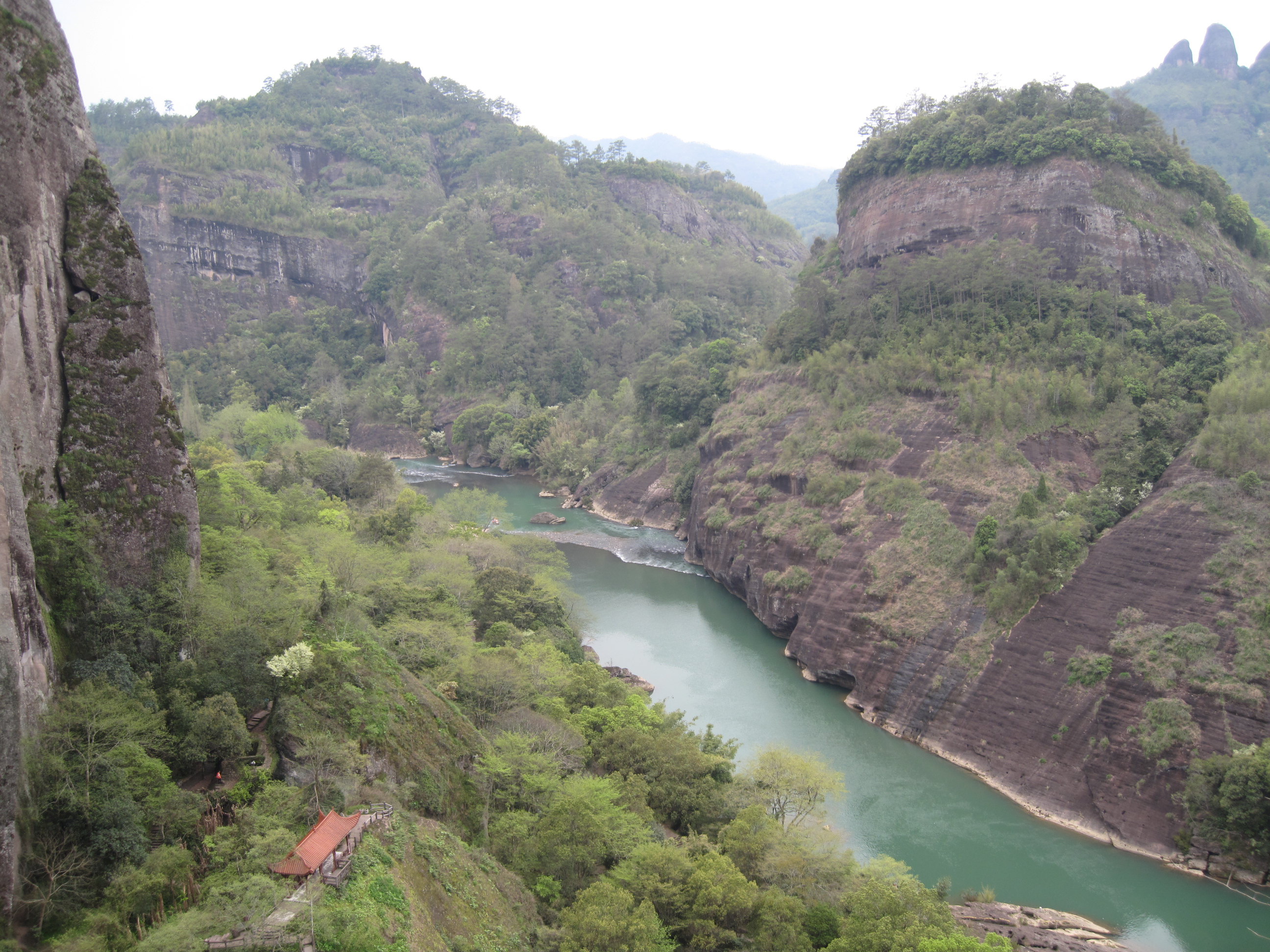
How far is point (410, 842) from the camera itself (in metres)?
13.7

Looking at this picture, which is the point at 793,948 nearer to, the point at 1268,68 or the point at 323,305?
the point at 323,305

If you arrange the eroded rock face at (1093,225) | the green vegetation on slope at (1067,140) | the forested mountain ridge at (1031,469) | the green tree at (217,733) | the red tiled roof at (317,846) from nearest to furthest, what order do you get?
the red tiled roof at (317,846) < the green tree at (217,733) < the forested mountain ridge at (1031,469) < the eroded rock face at (1093,225) < the green vegetation on slope at (1067,140)

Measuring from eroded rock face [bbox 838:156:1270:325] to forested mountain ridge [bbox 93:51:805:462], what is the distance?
123 ft

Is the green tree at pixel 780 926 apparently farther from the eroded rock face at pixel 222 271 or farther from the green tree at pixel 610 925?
the eroded rock face at pixel 222 271

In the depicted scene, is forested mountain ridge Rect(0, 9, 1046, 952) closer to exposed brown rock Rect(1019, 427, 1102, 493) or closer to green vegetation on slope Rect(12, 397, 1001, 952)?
green vegetation on slope Rect(12, 397, 1001, 952)

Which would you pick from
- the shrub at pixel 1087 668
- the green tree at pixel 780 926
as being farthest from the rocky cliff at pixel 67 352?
the shrub at pixel 1087 668

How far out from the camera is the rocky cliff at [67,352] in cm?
1380

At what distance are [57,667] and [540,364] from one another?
254ft

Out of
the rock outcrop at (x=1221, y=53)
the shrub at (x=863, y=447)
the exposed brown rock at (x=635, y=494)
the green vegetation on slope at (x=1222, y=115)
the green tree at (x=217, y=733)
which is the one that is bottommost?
the exposed brown rock at (x=635, y=494)

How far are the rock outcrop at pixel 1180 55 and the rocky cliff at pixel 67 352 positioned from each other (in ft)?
461

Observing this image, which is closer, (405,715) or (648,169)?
(405,715)

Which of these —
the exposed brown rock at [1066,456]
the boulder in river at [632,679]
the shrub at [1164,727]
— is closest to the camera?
the shrub at [1164,727]

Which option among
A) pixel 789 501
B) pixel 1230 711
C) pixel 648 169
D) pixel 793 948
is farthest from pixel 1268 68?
pixel 793 948

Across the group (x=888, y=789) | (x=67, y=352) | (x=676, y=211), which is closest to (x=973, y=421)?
(x=888, y=789)
